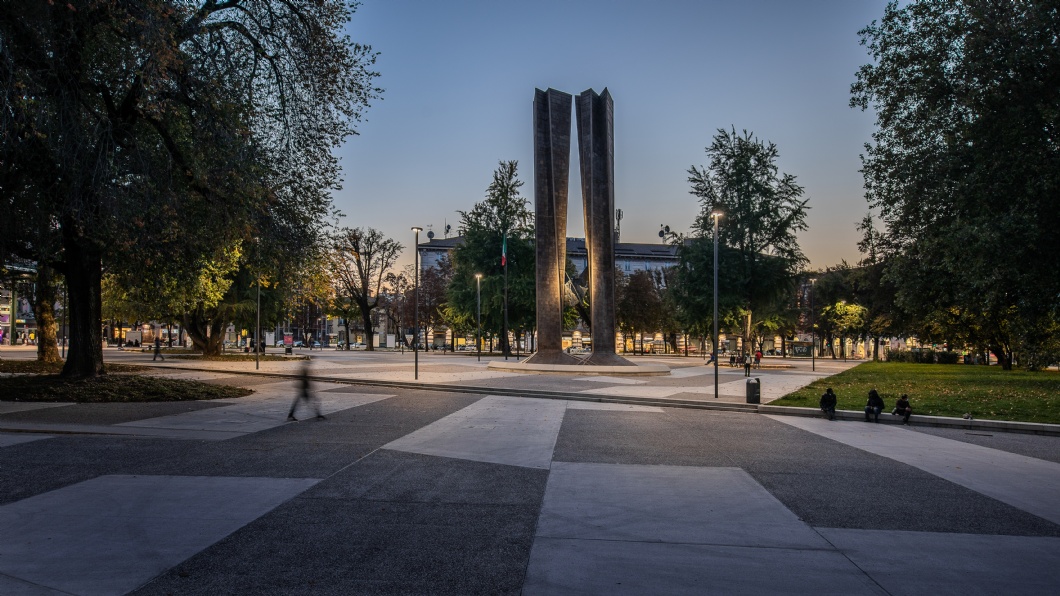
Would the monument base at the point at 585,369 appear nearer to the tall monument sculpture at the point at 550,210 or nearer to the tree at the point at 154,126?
the tall monument sculpture at the point at 550,210

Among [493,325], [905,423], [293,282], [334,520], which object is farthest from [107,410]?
[493,325]

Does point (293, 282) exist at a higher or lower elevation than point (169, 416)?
higher

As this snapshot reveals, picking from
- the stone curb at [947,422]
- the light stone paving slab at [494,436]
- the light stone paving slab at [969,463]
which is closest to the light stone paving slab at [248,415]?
the light stone paving slab at [494,436]

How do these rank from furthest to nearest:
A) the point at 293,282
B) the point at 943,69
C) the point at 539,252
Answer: the point at 539,252 → the point at 293,282 → the point at 943,69

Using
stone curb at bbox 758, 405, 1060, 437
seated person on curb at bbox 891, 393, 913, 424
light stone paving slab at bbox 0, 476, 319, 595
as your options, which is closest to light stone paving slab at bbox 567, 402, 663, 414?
stone curb at bbox 758, 405, 1060, 437

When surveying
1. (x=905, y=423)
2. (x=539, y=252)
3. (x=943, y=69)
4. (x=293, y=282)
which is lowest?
(x=905, y=423)

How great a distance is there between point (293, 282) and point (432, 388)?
21.9 ft

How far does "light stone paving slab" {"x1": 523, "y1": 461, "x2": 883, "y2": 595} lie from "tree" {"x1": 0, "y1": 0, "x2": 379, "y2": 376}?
37.8 ft

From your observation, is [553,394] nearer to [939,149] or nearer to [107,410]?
[107,410]

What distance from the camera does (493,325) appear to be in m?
54.8

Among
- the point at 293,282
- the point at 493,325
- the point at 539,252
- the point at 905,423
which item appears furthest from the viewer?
the point at 493,325

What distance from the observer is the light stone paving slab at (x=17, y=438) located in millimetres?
11211

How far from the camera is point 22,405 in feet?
54.7

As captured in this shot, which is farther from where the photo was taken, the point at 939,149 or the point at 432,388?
the point at 432,388
